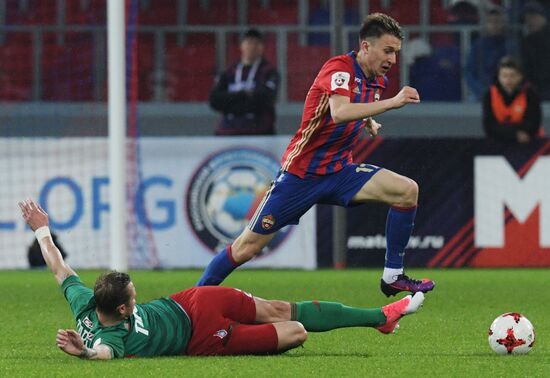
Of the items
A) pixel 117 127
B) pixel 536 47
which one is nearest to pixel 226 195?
pixel 117 127

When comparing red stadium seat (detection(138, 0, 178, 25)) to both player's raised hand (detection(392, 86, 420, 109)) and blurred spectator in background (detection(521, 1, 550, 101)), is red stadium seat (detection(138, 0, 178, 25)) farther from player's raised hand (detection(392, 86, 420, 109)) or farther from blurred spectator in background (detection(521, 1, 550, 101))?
player's raised hand (detection(392, 86, 420, 109))

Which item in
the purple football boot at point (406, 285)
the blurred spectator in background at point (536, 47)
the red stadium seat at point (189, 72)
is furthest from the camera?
the red stadium seat at point (189, 72)

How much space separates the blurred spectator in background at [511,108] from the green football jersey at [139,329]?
311 inches

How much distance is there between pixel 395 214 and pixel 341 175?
427 millimetres

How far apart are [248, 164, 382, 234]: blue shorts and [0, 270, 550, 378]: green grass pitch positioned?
0.74 m

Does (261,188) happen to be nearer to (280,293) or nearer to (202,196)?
(202,196)

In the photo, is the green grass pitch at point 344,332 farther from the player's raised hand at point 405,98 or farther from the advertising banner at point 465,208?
the player's raised hand at point 405,98

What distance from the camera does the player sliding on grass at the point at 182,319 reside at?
21.8 ft

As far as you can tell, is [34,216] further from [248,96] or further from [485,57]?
[485,57]

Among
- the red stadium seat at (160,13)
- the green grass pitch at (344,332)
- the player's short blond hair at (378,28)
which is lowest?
the green grass pitch at (344,332)

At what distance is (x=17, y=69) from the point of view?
19.0m

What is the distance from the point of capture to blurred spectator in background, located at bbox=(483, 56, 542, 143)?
47.0 ft

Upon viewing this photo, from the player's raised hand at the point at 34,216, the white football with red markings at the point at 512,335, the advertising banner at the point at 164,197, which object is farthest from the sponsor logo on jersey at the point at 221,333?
the advertising banner at the point at 164,197

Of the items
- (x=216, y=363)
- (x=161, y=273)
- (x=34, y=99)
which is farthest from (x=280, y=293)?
(x=34, y=99)
